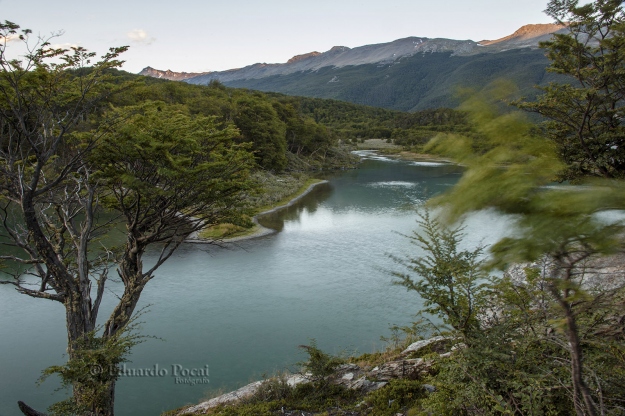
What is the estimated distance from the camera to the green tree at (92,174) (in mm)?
7159

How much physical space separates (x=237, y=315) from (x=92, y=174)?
23.6 feet

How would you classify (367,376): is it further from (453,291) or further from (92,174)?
(92,174)

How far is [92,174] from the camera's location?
909 cm

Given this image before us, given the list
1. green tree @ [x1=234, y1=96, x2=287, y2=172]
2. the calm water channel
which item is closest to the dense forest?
green tree @ [x1=234, y1=96, x2=287, y2=172]

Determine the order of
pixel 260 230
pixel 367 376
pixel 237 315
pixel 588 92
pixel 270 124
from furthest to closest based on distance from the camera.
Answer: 1. pixel 270 124
2. pixel 260 230
3. pixel 237 315
4. pixel 588 92
5. pixel 367 376

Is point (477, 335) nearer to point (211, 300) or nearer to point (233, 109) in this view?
point (211, 300)

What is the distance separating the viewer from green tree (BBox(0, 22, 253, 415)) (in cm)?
716

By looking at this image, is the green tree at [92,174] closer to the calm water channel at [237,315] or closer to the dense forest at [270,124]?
the dense forest at [270,124]

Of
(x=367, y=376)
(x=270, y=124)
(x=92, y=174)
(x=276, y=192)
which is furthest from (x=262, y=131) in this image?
(x=367, y=376)

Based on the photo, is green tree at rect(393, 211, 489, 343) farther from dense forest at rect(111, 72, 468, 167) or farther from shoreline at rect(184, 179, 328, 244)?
shoreline at rect(184, 179, 328, 244)

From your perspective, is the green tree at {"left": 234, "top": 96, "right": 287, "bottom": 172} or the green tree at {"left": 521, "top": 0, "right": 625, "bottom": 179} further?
the green tree at {"left": 234, "top": 96, "right": 287, "bottom": 172}

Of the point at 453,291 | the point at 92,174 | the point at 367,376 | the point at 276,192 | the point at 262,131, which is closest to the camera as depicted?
the point at 453,291

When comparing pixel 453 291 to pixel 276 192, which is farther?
pixel 276 192

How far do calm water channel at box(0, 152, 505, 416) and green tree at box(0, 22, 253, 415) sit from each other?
112 inches
